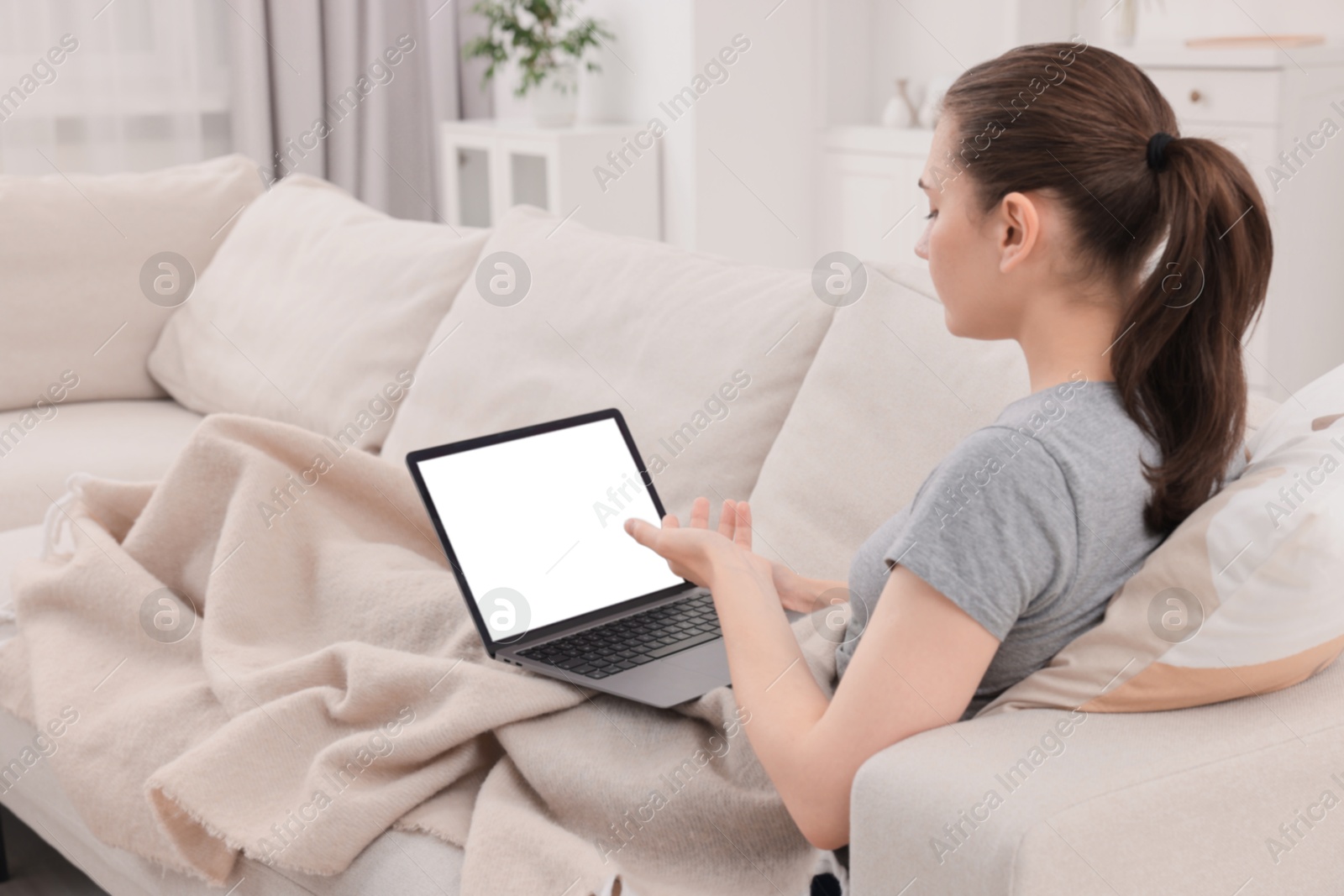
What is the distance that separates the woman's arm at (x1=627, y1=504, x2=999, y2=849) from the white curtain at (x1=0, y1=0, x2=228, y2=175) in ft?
11.1

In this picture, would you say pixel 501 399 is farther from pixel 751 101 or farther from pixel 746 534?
pixel 751 101

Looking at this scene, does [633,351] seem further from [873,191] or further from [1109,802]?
[873,191]

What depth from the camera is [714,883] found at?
38.4 inches

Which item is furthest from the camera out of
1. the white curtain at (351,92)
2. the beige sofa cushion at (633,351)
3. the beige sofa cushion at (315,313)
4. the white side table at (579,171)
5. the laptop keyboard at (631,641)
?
the white curtain at (351,92)

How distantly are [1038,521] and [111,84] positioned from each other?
3628mm

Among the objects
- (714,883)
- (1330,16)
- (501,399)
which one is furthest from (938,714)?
(1330,16)

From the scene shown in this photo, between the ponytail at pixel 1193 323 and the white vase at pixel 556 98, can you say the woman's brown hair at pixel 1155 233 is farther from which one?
the white vase at pixel 556 98

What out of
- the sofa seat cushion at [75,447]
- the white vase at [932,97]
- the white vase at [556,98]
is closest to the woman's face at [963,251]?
the sofa seat cushion at [75,447]

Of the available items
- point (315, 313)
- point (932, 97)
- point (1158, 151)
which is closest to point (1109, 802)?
point (1158, 151)

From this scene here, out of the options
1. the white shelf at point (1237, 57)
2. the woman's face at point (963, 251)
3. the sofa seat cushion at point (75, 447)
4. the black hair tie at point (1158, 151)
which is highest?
the white shelf at point (1237, 57)

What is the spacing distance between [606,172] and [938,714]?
3062 mm

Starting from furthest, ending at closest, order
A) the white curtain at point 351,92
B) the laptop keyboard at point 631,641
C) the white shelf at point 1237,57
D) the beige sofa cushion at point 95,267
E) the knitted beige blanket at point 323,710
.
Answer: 1. the white curtain at point 351,92
2. the white shelf at point 1237,57
3. the beige sofa cushion at point 95,267
4. the laptop keyboard at point 631,641
5. the knitted beige blanket at point 323,710

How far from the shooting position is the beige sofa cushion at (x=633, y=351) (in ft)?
4.99

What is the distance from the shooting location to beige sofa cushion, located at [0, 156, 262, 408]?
7.77ft
